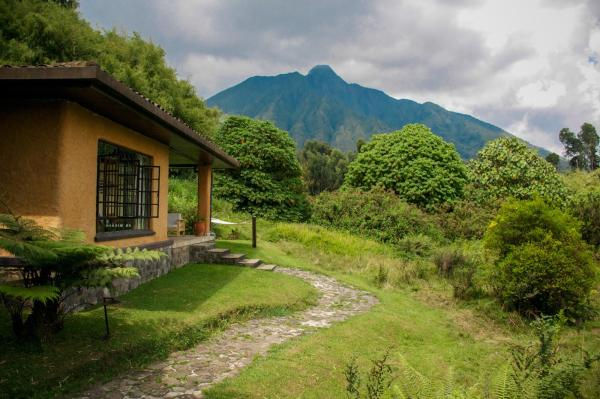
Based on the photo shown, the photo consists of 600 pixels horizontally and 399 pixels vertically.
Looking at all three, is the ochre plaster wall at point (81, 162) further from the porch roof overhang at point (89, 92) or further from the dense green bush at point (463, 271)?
the dense green bush at point (463, 271)

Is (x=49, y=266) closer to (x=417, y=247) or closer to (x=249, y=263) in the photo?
(x=249, y=263)

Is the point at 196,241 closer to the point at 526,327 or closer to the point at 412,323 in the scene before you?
the point at 412,323

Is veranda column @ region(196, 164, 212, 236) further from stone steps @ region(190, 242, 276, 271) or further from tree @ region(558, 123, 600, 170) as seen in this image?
tree @ region(558, 123, 600, 170)

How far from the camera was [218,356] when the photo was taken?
6.17 meters

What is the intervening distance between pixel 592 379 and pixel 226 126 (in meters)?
21.3

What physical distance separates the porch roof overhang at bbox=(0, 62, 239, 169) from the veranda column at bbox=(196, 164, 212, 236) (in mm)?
5576

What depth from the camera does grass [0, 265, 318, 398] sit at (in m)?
4.82

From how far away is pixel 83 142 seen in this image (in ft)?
24.1

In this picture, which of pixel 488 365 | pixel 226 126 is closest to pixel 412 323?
pixel 488 365

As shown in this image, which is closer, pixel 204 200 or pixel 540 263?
pixel 540 263

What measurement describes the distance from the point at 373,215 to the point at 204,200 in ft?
29.1

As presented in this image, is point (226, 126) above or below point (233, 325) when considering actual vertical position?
above

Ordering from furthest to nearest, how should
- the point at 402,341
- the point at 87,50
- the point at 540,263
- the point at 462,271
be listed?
1. the point at 87,50
2. the point at 462,271
3. the point at 540,263
4. the point at 402,341

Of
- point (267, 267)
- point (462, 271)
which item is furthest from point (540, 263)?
point (267, 267)
